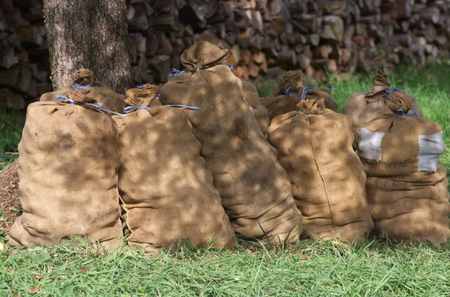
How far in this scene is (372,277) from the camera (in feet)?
10.4

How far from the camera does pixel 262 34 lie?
8.41 m

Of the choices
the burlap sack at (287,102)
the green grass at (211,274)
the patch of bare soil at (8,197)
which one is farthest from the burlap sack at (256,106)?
the patch of bare soil at (8,197)

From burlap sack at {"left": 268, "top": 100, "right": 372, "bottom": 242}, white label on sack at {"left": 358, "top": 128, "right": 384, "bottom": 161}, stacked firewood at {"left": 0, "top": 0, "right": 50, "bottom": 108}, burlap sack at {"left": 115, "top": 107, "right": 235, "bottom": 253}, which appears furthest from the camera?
stacked firewood at {"left": 0, "top": 0, "right": 50, "bottom": 108}

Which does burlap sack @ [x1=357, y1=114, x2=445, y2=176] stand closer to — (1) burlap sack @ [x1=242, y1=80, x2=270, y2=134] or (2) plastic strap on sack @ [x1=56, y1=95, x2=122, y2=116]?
(1) burlap sack @ [x1=242, y1=80, x2=270, y2=134]

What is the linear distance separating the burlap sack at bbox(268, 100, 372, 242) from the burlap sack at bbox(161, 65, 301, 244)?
127 mm

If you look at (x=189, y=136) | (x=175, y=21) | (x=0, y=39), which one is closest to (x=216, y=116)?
(x=189, y=136)

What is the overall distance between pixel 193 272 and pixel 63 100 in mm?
978

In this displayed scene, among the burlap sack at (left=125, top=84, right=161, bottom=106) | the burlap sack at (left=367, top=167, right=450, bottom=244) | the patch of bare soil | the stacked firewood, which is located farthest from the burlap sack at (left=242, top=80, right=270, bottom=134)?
the stacked firewood

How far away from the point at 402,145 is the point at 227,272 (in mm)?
1200

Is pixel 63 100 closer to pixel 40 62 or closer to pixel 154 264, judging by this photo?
pixel 154 264

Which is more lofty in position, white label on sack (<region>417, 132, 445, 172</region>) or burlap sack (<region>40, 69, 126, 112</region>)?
burlap sack (<region>40, 69, 126, 112</region>)

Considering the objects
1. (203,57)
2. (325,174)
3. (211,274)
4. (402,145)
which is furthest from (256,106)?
(211,274)

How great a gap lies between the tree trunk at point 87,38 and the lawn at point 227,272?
3.50 feet

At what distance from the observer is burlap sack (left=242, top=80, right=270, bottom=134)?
3.93m
